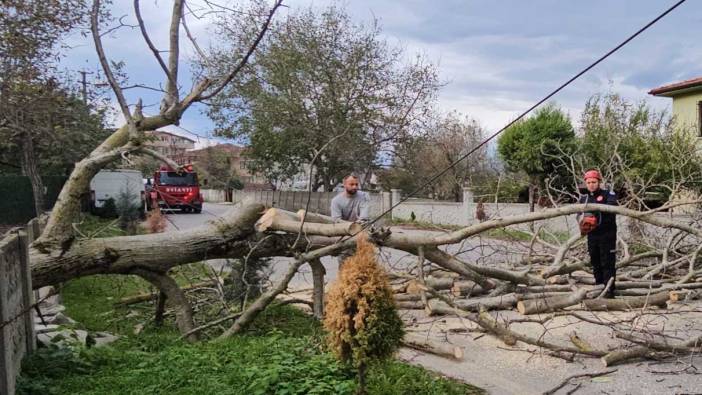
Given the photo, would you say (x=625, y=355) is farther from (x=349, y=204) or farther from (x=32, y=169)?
(x=32, y=169)

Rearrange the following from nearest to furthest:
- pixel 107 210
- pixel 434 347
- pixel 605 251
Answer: pixel 434 347, pixel 605 251, pixel 107 210

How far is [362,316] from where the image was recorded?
322 cm

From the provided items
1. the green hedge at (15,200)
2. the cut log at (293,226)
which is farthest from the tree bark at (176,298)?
the green hedge at (15,200)

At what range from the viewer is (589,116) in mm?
20406

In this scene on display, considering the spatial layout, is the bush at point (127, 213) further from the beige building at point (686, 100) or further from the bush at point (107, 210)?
the beige building at point (686, 100)

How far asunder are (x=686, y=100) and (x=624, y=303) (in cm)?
1809

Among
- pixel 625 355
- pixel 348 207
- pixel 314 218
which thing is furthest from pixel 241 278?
pixel 625 355

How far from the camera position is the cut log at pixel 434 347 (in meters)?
4.66

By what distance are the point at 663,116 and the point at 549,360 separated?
59.4ft

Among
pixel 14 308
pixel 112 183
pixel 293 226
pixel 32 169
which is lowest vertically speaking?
pixel 14 308

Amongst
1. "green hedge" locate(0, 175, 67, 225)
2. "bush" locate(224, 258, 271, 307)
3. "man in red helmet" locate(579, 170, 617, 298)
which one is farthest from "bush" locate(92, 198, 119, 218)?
"man in red helmet" locate(579, 170, 617, 298)

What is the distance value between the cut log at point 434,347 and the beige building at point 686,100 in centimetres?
1789

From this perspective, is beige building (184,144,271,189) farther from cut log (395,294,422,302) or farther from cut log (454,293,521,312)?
cut log (454,293,521,312)

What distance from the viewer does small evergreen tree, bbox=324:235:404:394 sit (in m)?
3.22
